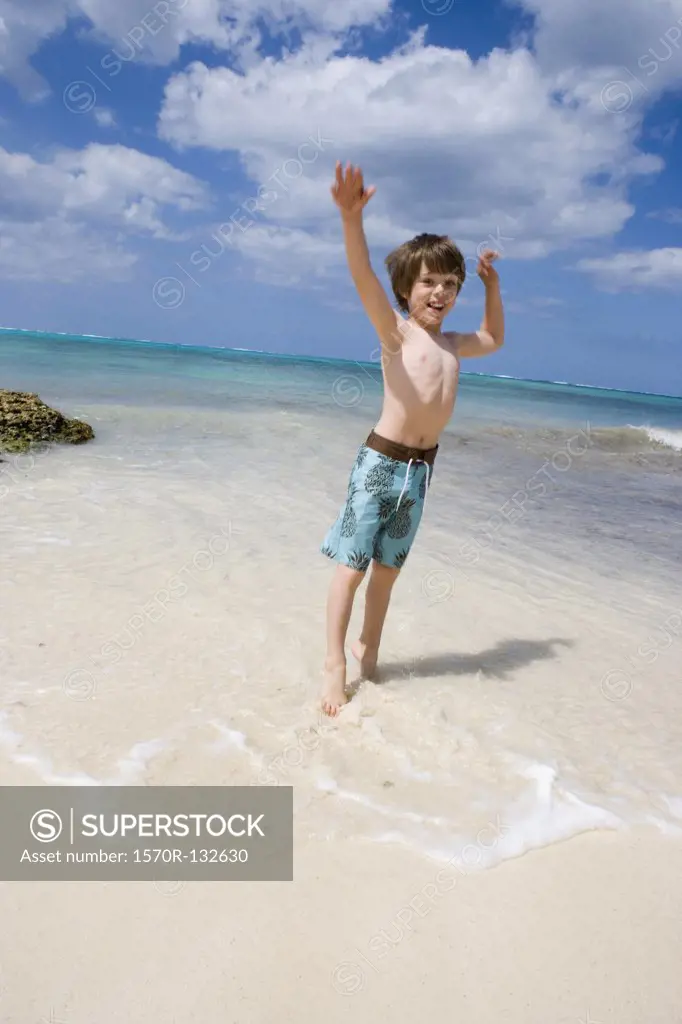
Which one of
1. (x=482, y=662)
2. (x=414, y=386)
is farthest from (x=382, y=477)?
(x=482, y=662)

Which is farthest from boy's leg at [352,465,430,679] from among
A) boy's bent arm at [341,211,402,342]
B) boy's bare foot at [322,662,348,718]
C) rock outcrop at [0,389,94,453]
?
rock outcrop at [0,389,94,453]

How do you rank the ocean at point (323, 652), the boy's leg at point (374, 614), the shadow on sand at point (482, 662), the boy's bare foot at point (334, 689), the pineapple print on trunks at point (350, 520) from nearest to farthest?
1. the ocean at point (323, 652)
2. the boy's bare foot at point (334, 689)
3. the pineapple print on trunks at point (350, 520)
4. the boy's leg at point (374, 614)
5. the shadow on sand at point (482, 662)

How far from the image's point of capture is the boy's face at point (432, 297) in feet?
8.12

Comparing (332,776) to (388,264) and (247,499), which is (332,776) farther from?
(247,499)

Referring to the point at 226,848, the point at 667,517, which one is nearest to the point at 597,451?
the point at 667,517

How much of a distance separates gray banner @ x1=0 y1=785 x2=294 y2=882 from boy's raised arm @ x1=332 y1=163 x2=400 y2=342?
4.94 feet

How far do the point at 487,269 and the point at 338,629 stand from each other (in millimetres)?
1482

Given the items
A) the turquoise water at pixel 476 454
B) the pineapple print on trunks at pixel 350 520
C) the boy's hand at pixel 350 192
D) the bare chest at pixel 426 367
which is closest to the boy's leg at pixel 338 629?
the pineapple print on trunks at pixel 350 520

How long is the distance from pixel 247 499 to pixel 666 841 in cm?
371

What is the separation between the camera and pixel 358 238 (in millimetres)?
2166

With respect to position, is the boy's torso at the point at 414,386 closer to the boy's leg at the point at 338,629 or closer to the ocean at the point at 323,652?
the boy's leg at the point at 338,629

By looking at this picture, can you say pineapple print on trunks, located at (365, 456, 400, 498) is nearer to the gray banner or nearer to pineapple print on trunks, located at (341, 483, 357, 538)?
pineapple print on trunks, located at (341, 483, 357, 538)

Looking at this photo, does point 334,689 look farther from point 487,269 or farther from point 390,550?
point 487,269

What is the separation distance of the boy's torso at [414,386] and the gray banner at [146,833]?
1256 mm
